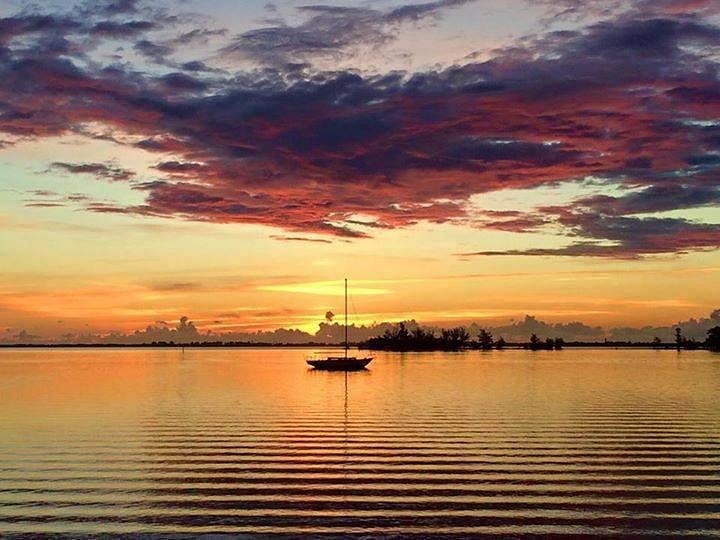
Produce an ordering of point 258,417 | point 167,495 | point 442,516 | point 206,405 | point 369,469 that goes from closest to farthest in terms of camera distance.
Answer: point 442,516
point 167,495
point 369,469
point 258,417
point 206,405

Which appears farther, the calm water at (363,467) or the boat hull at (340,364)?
the boat hull at (340,364)

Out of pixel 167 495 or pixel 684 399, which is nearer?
pixel 167 495

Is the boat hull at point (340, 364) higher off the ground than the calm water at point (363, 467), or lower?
higher

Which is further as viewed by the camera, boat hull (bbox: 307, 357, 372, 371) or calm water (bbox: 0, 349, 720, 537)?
boat hull (bbox: 307, 357, 372, 371)

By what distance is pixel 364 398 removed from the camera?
81500mm

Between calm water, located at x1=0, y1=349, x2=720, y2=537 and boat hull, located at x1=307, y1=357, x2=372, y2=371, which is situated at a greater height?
boat hull, located at x1=307, y1=357, x2=372, y2=371

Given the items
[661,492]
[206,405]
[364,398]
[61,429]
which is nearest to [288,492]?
[661,492]

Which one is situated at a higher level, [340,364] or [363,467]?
[340,364]

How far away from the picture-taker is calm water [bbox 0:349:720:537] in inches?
1086

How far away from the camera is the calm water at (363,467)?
90.5 feet

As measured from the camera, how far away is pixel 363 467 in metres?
37.6

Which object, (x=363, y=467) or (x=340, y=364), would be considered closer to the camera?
(x=363, y=467)

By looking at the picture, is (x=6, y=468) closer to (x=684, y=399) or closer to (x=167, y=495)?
(x=167, y=495)

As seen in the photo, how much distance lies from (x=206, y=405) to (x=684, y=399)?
43280 millimetres
